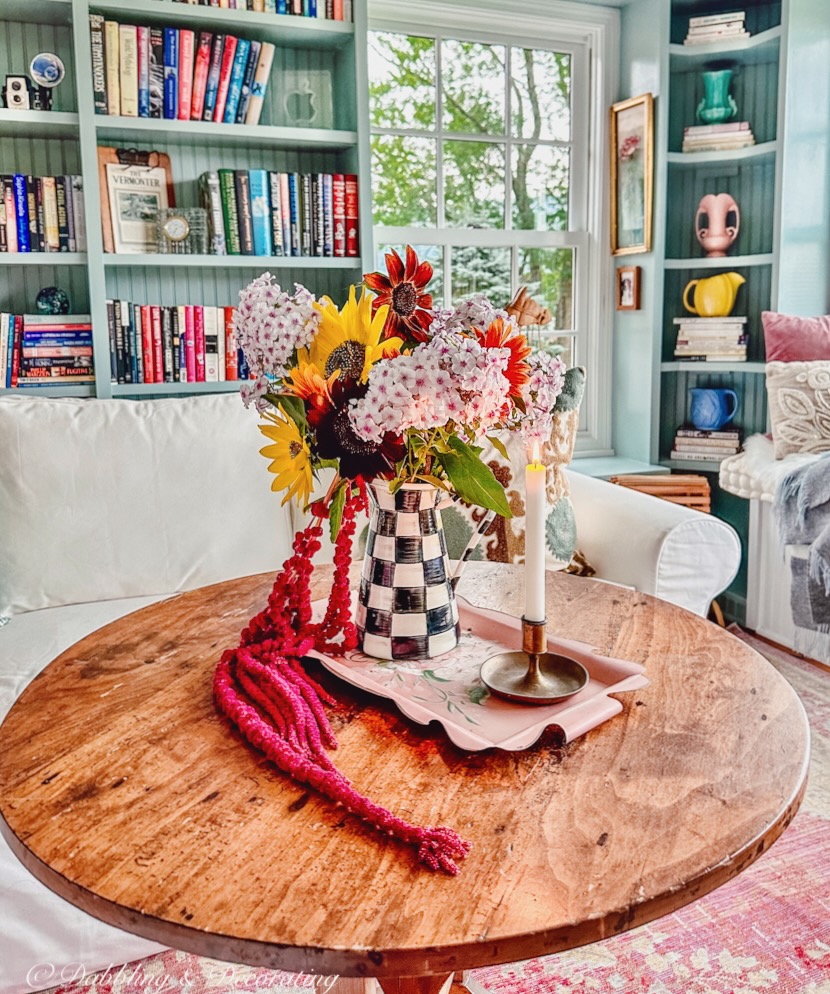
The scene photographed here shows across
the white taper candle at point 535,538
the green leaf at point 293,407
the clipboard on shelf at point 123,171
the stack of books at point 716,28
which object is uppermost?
the stack of books at point 716,28

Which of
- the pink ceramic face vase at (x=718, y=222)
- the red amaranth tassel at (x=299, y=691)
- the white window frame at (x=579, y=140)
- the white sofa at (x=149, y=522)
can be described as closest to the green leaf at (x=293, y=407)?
the red amaranth tassel at (x=299, y=691)

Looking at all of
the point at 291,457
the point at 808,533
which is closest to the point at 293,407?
the point at 291,457

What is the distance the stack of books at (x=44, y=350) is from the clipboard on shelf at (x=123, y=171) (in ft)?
0.85

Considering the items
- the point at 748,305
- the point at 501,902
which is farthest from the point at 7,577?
the point at 748,305

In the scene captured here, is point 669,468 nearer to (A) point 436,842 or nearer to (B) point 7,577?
(B) point 7,577

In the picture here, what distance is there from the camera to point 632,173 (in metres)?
3.23

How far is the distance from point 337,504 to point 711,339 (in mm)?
2503

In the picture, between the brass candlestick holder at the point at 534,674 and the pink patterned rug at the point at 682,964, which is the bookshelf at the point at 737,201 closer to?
the pink patterned rug at the point at 682,964

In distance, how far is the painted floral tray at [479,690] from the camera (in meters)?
0.94

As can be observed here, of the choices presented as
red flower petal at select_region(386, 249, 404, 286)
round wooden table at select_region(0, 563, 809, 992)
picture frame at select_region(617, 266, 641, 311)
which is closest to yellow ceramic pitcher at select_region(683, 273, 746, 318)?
picture frame at select_region(617, 266, 641, 311)

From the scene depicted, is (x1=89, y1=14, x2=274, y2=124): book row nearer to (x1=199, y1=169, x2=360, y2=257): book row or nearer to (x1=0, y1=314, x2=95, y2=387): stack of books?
(x1=199, y1=169, x2=360, y2=257): book row

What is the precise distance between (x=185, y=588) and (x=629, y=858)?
1.50 metres

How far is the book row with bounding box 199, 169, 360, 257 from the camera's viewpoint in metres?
2.66


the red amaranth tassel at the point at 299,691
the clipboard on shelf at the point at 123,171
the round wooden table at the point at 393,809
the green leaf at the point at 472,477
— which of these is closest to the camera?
the round wooden table at the point at 393,809
